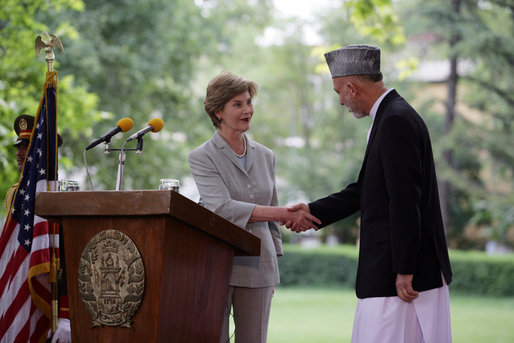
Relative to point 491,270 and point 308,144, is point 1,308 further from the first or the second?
point 308,144

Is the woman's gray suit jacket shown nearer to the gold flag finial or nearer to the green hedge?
the gold flag finial

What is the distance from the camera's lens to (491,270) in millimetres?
18562

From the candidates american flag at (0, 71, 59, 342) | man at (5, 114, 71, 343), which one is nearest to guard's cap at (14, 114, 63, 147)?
man at (5, 114, 71, 343)

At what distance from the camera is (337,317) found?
13.7 metres

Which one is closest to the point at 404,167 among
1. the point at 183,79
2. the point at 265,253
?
the point at 265,253

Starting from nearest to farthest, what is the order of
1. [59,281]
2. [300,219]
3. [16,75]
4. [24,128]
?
[59,281] < [300,219] < [24,128] < [16,75]

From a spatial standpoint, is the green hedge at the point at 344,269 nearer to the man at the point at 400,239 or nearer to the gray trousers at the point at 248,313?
the gray trousers at the point at 248,313

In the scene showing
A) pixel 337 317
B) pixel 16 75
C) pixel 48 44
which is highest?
pixel 16 75

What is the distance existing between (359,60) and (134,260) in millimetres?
1619

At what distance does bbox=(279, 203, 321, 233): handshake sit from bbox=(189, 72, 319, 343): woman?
1cm

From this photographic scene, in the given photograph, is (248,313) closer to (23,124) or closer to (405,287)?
(405,287)

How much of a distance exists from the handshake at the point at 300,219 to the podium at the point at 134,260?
118 centimetres

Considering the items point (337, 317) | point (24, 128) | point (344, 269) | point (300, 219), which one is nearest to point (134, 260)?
point (300, 219)

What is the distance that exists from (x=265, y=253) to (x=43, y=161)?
4.90 feet
